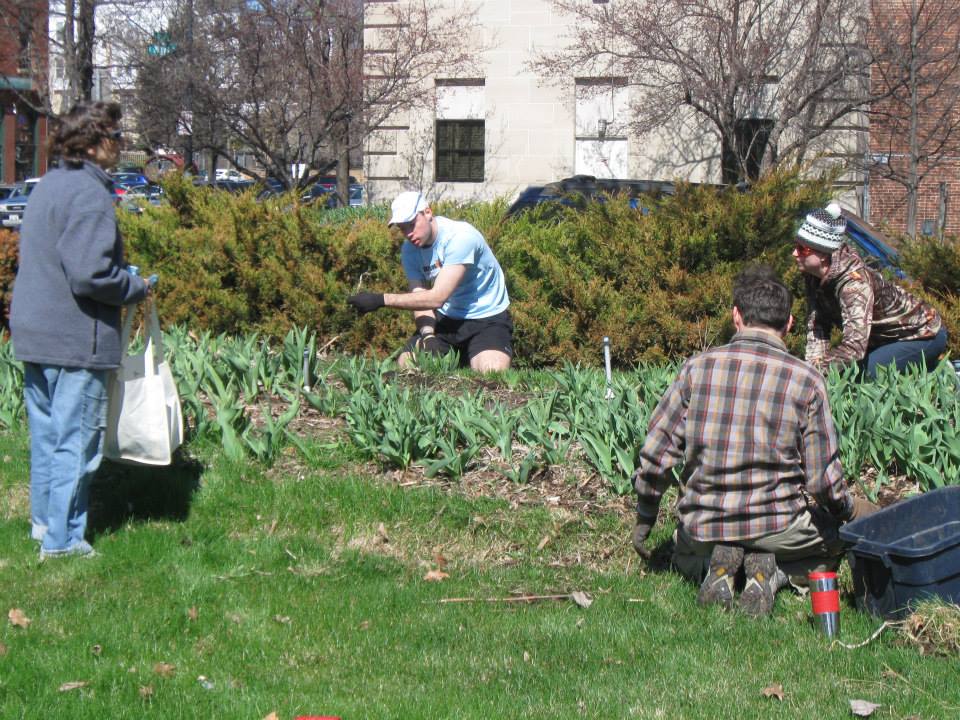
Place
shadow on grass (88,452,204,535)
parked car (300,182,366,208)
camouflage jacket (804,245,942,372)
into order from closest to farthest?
shadow on grass (88,452,204,535), camouflage jacket (804,245,942,372), parked car (300,182,366,208)

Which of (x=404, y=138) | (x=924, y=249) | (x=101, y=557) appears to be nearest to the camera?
(x=101, y=557)

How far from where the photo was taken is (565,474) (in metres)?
5.65

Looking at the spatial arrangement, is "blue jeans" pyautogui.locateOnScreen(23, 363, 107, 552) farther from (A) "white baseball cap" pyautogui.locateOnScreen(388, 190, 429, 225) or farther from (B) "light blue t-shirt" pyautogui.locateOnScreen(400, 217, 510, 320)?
(B) "light blue t-shirt" pyautogui.locateOnScreen(400, 217, 510, 320)

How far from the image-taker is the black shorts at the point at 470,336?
7684 mm

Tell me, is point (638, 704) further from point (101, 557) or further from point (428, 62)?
point (428, 62)

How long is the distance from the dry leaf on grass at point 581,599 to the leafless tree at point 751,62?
1435cm

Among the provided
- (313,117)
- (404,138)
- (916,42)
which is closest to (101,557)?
(313,117)

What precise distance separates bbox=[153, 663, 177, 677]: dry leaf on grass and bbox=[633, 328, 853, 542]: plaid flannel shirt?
75.3 inches

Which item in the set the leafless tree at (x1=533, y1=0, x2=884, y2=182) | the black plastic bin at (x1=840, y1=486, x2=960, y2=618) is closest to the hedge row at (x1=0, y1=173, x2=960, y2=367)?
the black plastic bin at (x1=840, y1=486, x2=960, y2=618)

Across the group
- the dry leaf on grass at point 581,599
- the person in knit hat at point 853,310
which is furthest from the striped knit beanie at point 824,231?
the dry leaf on grass at point 581,599

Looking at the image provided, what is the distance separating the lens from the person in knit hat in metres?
5.82

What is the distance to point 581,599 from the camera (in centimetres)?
464

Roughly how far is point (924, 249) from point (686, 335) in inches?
74.1

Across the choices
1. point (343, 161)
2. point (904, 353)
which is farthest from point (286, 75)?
point (904, 353)
